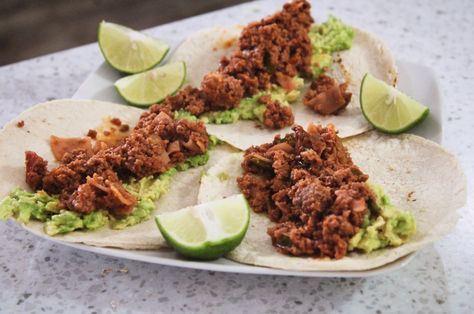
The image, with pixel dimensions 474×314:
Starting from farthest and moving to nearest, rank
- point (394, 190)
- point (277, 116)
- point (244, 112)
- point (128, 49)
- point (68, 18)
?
1. point (68, 18)
2. point (128, 49)
3. point (244, 112)
4. point (277, 116)
5. point (394, 190)

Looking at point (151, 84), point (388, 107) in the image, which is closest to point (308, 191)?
point (388, 107)

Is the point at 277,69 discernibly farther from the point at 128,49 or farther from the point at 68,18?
the point at 68,18

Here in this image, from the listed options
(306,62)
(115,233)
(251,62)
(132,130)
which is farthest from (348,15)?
(115,233)

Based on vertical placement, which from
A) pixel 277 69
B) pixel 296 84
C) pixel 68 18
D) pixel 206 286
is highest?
pixel 277 69

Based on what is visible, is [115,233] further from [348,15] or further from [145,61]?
[348,15]

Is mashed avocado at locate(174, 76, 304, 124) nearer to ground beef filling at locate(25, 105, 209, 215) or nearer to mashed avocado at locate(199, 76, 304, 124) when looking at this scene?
mashed avocado at locate(199, 76, 304, 124)

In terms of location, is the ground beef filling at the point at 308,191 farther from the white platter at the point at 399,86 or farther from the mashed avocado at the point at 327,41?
the mashed avocado at the point at 327,41

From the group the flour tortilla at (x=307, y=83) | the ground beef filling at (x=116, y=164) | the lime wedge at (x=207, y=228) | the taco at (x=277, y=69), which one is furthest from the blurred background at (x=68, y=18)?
the lime wedge at (x=207, y=228)
